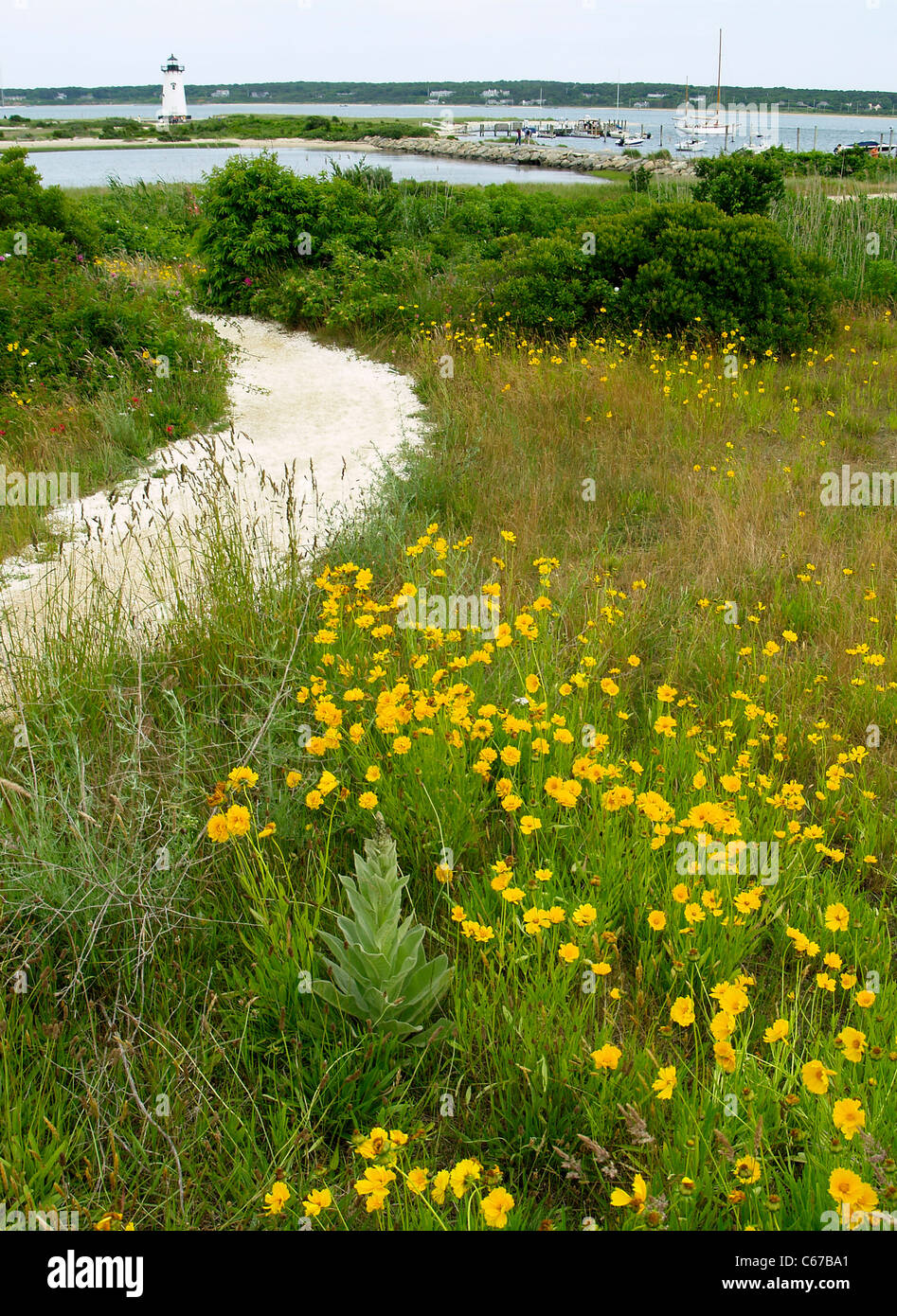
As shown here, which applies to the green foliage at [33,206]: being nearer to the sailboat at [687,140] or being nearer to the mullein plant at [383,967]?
the mullein plant at [383,967]

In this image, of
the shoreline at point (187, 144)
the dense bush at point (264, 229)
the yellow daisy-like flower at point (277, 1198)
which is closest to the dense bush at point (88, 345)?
the dense bush at point (264, 229)

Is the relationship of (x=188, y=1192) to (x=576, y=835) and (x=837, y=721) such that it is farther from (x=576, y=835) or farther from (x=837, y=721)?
(x=837, y=721)

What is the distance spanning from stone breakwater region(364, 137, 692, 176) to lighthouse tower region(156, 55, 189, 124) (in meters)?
18.7

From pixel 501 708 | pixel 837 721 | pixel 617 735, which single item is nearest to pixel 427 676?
pixel 501 708

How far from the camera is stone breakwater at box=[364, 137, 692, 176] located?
4004cm

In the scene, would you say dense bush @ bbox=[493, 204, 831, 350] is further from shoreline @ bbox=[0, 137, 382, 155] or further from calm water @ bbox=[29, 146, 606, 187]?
shoreline @ bbox=[0, 137, 382, 155]

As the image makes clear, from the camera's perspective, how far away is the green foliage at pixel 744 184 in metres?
10.5

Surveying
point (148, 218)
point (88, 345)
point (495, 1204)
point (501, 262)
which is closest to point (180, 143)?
point (148, 218)

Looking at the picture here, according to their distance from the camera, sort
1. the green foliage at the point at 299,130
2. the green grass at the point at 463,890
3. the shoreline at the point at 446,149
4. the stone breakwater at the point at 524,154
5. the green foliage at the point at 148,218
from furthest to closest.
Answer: the green foliage at the point at 299,130, the shoreline at the point at 446,149, the stone breakwater at the point at 524,154, the green foliage at the point at 148,218, the green grass at the point at 463,890

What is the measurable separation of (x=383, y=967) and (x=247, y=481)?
15.8 feet

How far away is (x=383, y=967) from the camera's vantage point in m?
2.14

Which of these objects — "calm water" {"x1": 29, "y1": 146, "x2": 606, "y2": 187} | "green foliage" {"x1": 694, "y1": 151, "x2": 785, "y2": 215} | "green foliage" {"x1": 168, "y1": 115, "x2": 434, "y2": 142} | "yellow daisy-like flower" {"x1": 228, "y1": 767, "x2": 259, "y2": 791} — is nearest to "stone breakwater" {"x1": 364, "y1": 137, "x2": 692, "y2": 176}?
"calm water" {"x1": 29, "y1": 146, "x2": 606, "y2": 187}

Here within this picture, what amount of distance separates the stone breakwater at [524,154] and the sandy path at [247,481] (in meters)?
25.9

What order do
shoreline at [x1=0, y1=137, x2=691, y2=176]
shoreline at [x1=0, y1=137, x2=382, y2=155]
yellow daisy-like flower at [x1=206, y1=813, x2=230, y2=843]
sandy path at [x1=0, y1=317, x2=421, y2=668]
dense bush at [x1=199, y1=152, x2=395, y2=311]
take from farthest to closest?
shoreline at [x1=0, y1=137, x2=382, y2=155], shoreline at [x1=0, y1=137, x2=691, y2=176], dense bush at [x1=199, y1=152, x2=395, y2=311], sandy path at [x1=0, y1=317, x2=421, y2=668], yellow daisy-like flower at [x1=206, y1=813, x2=230, y2=843]
